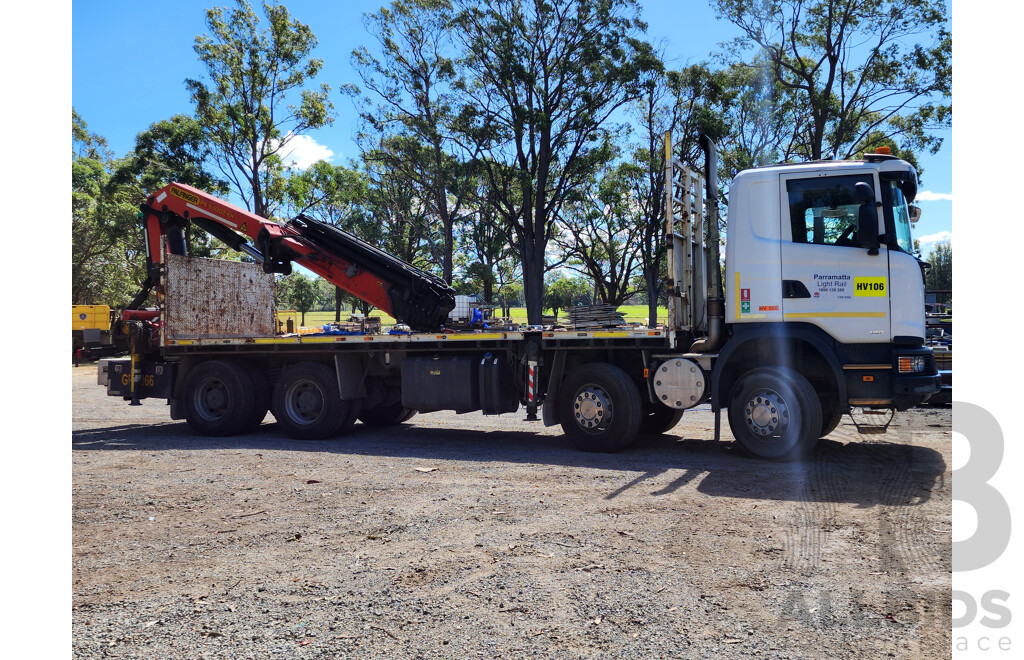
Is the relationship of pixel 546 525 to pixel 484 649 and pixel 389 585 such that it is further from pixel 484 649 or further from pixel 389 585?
pixel 484 649

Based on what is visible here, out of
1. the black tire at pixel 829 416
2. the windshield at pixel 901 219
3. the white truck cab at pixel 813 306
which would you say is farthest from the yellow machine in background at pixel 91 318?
the windshield at pixel 901 219

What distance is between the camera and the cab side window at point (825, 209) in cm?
797

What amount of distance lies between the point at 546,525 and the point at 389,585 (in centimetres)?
162

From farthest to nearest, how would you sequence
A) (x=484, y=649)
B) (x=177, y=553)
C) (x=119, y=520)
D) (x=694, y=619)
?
(x=119, y=520), (x=177, y=553), (x=694, y=619), (x=484, y=649)

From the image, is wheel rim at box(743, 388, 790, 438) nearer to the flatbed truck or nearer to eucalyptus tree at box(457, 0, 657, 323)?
the flatbed truck

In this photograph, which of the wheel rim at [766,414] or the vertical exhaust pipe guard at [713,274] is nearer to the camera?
the wheel rim at [766,414]

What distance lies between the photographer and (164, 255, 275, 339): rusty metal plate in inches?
459

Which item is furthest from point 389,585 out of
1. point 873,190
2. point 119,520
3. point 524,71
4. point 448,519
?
point 524,71

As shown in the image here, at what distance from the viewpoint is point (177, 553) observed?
5.27 meters

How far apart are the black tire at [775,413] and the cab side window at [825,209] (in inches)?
60.0

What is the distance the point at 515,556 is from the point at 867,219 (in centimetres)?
533

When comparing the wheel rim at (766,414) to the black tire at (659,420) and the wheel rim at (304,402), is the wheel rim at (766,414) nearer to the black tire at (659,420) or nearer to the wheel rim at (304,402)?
the black tire at (659,420)

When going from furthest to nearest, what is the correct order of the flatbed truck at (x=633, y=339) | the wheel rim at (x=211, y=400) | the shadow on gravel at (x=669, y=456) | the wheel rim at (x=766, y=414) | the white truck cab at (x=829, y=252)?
the wheel rim at (x=211, y=400), the wheel rim at (x=766, y=414), the flatbed truck at (x=633, y=339), the white truck cab at (x=829, y=252), the shadow on gravel at (x=669, y=456)

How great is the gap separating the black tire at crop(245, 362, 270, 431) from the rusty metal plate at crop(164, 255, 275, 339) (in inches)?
24.3
